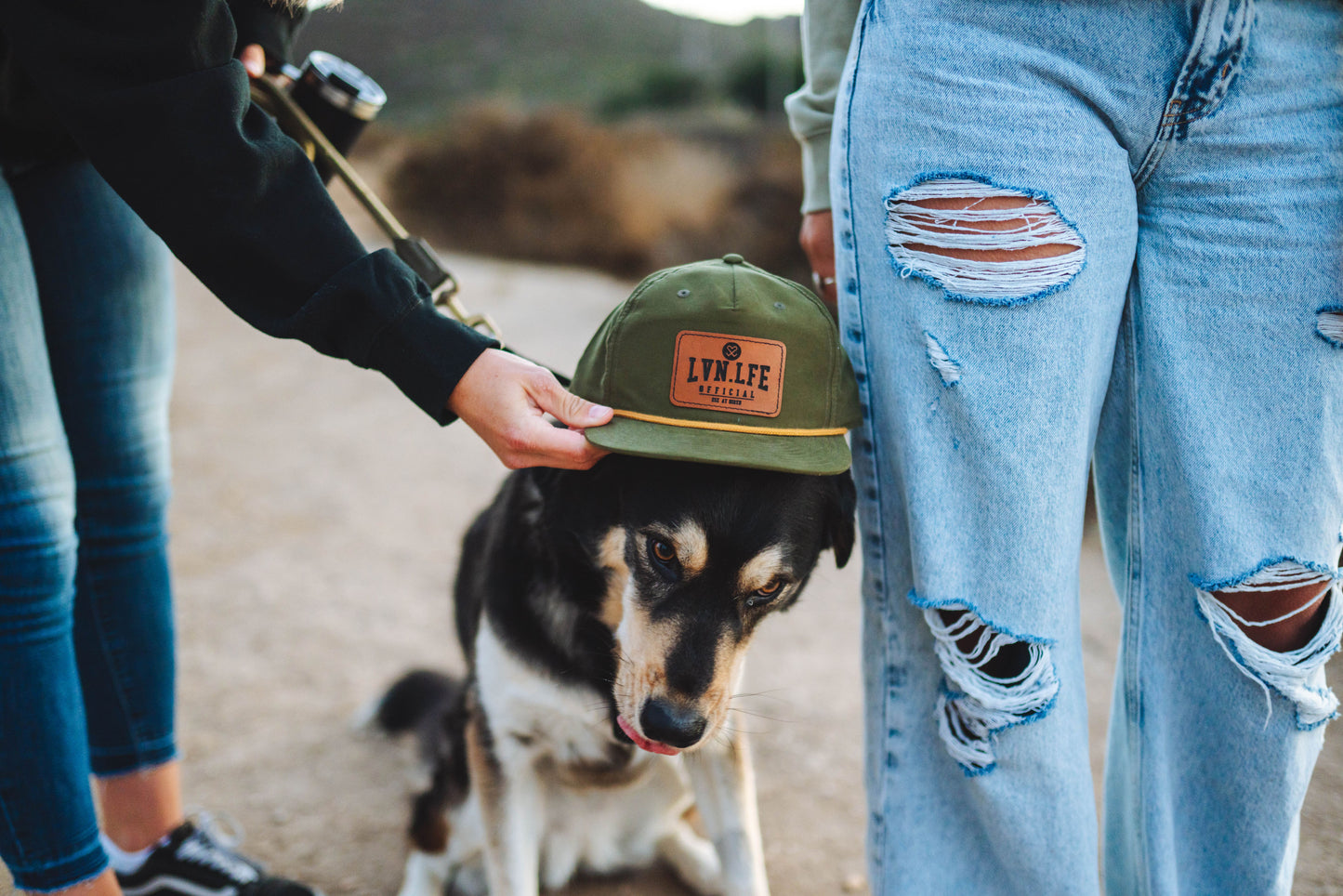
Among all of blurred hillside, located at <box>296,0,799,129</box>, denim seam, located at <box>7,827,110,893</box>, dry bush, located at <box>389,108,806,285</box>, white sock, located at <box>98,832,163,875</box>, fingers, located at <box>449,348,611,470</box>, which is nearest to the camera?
fingers, located at <box>449,348,611,470</box>

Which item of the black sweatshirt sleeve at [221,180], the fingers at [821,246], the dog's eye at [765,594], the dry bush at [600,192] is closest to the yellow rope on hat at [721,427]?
the black sweatshirt sleeve at [221,180]

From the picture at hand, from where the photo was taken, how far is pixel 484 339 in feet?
4.35

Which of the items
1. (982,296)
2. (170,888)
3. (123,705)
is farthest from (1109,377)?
(170,888)

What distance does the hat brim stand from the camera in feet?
4.26

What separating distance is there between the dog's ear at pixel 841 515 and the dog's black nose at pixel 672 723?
1.48 ft

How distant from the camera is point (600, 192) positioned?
11172 millimetres

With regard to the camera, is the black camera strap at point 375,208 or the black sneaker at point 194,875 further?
the black sneaker at point 194,875

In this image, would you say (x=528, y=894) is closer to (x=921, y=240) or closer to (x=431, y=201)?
(x=921, y=240)

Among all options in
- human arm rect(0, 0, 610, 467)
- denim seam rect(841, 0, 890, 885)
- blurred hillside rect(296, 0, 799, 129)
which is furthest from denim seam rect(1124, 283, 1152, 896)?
blurred hillside rect(296, 0, 799, 129)

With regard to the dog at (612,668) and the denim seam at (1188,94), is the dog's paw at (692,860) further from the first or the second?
the denim seam at (1188,94)

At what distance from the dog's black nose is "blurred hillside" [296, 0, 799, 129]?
19.7 metres

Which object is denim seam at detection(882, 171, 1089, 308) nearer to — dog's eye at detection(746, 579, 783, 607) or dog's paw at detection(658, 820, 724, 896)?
dog's eye at detection(746, 579, 783, 607)

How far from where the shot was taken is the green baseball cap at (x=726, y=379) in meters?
1.32

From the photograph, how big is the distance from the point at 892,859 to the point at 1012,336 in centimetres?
91
